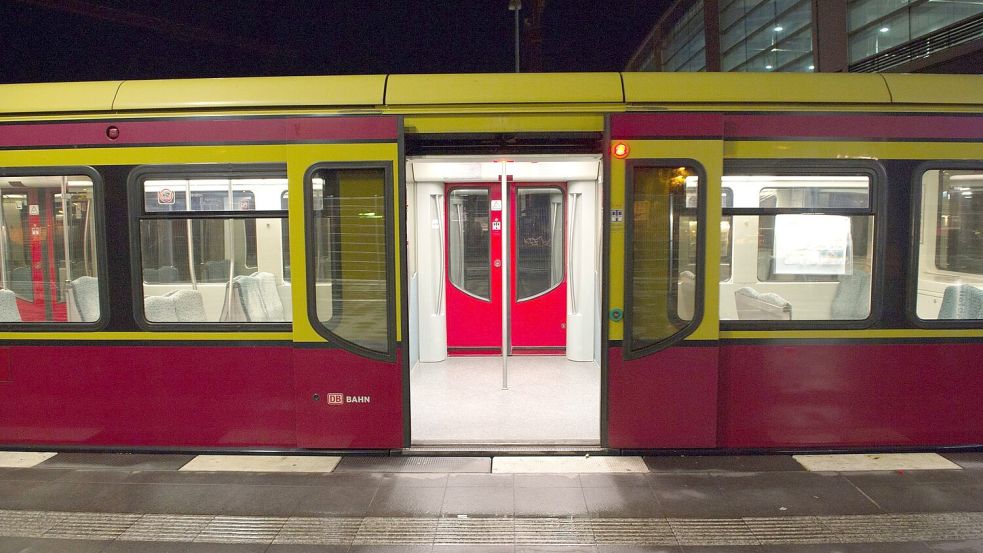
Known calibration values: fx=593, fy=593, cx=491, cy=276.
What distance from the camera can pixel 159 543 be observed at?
3189 mm

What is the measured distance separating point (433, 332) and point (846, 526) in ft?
15.0

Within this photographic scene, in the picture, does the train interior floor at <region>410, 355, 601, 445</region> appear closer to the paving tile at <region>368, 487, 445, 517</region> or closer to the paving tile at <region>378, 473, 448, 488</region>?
the paving tile at <region>378, 473, 448, 488</region>

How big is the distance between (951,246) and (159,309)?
18.5 ft

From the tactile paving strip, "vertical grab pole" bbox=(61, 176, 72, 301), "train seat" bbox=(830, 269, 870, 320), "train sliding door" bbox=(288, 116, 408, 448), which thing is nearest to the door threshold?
"train sliding door" bbox=(288, 116, 408, 448)

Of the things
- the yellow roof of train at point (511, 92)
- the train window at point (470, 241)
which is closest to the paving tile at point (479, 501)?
the yellow roof of train at point (511, 92)

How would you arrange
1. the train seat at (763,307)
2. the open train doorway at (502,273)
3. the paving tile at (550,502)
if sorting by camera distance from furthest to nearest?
the open train doorway at (502,273) → the train seat at (763,307) → the paving tile at (550,502)

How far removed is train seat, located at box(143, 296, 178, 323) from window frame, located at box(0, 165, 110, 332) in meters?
0.27

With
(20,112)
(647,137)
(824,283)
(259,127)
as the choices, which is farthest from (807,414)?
(20,112)

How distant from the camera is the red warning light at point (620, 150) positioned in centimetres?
401

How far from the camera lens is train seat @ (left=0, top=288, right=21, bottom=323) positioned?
434cm

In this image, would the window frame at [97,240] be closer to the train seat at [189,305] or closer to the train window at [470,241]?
the train seat at [189,305]

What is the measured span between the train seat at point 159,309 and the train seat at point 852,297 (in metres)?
4.72

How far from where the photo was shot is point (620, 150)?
4.02m

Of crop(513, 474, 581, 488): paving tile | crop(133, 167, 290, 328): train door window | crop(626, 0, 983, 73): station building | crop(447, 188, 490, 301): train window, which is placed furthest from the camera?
crop(626, 0, 983, 73): station building
